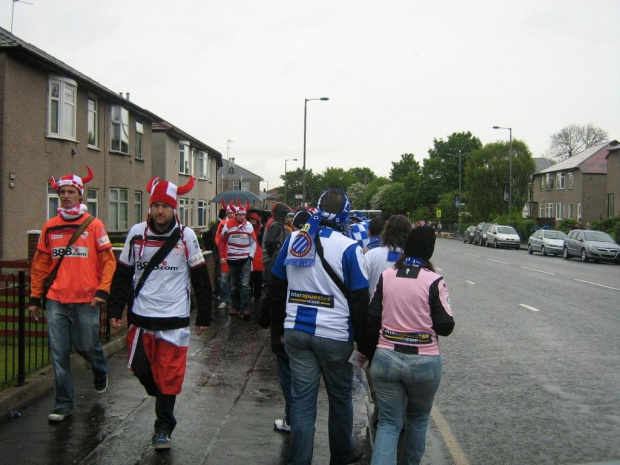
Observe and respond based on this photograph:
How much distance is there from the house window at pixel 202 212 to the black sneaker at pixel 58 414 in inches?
1489

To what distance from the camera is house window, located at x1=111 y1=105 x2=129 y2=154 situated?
25.4 metres

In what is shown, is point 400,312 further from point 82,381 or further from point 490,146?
point 490,146

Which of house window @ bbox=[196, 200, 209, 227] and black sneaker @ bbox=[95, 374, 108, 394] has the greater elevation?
house window @ bbox=[196, 200, 209, 227]

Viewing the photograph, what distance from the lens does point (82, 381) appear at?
6676 millimetres

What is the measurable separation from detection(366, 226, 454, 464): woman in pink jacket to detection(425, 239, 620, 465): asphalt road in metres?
1.12

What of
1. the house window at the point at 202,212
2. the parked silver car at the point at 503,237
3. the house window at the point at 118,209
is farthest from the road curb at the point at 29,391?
the parked silver car at the point at 503,237

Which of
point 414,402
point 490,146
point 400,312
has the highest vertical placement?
point 490,146

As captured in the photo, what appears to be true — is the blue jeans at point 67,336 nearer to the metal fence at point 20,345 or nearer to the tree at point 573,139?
the metal fence at point 20,345

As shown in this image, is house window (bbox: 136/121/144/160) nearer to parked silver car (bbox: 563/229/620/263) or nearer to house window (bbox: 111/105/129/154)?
house window (bbox: 111/105/129/154)

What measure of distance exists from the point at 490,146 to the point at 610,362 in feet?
207

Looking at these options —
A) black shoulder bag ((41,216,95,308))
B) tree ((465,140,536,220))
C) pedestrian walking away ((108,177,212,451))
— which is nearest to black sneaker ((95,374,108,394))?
black shoulder bag ((41,216,95,308))

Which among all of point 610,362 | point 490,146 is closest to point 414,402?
point 610,362

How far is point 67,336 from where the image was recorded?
5586 mm

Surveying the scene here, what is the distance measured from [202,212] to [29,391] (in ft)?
127
